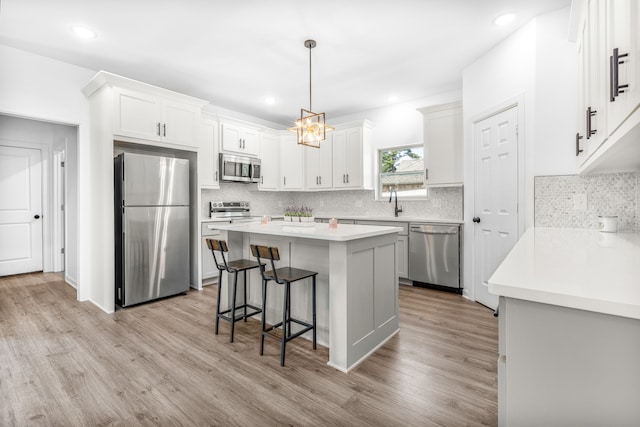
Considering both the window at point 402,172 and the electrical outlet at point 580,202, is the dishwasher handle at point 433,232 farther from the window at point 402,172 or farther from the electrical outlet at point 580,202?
the electrical outlet at point 580,202

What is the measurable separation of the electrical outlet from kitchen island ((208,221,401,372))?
4.79 ft

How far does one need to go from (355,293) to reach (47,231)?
5728mm

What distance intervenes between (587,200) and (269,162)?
14.7ft

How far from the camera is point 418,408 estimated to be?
1771 millimetres

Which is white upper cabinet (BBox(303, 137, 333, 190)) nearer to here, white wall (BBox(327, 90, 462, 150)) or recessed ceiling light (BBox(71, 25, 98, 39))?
white wall (BBox(327, 90, 462, 150))

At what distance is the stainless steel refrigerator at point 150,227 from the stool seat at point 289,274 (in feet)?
6.65

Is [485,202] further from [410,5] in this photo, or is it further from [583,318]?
[583,318]

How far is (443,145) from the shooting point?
4.20 meters

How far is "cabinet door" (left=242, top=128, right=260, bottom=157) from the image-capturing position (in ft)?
16.9

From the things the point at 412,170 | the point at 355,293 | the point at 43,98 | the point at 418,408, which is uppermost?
the point at 43,98

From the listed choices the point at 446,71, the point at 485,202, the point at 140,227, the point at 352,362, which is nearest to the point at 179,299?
the point at 140,227

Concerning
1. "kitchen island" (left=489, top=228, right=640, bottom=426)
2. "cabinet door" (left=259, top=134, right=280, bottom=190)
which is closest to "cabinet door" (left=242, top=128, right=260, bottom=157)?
"cabinet door" (left=259, top=134, right=280, bottom=190)

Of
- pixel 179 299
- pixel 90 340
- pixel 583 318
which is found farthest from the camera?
pixel 179 299

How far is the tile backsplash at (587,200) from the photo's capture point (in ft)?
7.41
